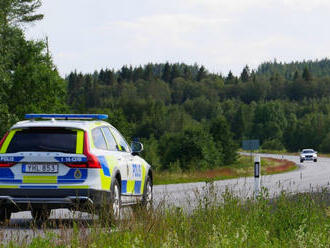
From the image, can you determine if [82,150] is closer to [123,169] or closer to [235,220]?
[123,169]

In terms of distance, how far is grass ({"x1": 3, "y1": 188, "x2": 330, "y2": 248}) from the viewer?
24.6 feet

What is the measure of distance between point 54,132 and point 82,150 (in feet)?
1.90

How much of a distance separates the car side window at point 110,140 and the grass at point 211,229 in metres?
2.16

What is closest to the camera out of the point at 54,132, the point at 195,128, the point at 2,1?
the point at 54,132

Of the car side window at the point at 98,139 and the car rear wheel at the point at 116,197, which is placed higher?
the car side window at the point at 98,139

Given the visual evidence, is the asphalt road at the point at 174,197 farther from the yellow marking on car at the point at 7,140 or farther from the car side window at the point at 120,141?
the yellow marking on car at the point at 7,140

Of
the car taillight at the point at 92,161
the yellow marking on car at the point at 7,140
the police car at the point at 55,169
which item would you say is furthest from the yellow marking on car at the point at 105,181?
the yellow marking on car at the point at 7,140

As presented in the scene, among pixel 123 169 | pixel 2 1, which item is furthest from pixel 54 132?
pixel 2 1

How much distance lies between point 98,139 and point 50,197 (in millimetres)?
1298

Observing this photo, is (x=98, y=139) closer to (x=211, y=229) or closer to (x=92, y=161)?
(x=92, y=161)

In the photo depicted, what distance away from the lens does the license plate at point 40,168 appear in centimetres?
1103

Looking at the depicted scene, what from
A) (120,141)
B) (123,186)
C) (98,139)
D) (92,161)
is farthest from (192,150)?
(92,161)

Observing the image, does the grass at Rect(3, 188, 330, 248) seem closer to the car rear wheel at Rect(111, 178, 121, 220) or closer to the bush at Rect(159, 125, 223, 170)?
the car rear wheel at Rect(111, 178, 121, 220)

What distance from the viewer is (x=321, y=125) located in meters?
188
